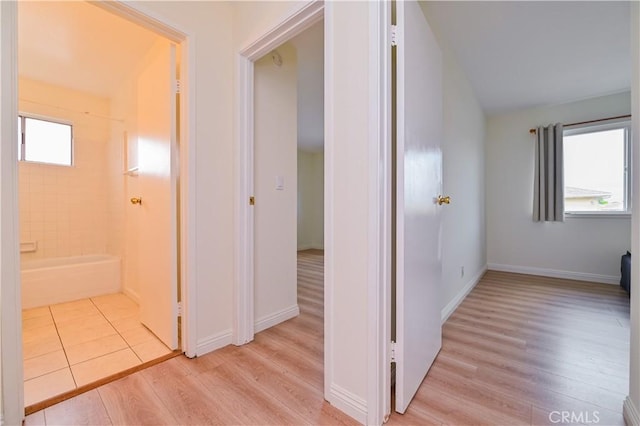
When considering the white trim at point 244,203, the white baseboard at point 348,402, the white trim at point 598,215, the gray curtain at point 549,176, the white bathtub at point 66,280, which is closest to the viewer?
the white baseboard at point 348,402

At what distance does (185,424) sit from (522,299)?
3097mm

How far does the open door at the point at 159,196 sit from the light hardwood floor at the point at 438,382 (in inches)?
16.8

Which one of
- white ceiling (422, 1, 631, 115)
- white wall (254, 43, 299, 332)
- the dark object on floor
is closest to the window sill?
the dark object on floor

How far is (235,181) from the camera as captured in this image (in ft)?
6.02

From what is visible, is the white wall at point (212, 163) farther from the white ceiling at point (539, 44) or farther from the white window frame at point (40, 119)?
the white window frame at point (40, 119)

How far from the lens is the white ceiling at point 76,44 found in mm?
1925

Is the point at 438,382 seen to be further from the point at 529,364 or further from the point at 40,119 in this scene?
the point at 40,119

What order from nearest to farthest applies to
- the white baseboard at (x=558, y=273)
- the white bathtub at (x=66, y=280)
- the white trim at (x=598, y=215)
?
the white bathtub at (x=66, y=280) < the white trim at (x=598, y=215) < the white baseboard at (x=558, y=273)

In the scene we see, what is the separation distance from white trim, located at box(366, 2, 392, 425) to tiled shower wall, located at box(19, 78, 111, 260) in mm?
3637

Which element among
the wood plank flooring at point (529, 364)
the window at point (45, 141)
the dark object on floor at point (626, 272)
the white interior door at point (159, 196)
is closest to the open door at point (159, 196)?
the white interior door at point (159, 196)

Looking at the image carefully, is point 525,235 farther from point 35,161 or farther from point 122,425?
point 35,161

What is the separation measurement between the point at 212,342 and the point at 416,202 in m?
1.54

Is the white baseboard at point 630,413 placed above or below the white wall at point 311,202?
below

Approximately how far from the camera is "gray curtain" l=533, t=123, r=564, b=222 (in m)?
3.55
